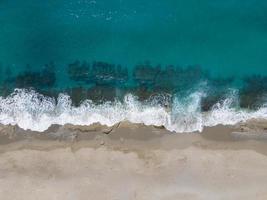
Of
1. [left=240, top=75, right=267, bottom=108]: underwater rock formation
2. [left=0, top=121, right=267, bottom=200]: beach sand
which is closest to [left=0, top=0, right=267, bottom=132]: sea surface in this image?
[left=240, top=75, right=267, bottom=108]: underwater rock formation

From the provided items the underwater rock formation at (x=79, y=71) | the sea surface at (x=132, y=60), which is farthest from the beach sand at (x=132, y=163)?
the underwater rock formation at (x=79, y=71)

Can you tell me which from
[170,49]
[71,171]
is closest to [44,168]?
[71,171]

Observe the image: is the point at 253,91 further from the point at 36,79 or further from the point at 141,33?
the point at 36,79

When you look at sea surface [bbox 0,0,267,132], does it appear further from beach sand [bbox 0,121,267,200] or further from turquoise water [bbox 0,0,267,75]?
beach sand [bbox 0,121,267,200]

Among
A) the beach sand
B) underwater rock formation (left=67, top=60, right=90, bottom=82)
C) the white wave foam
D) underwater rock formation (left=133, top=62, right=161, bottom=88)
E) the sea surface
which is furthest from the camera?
underwater rock formation (left=67, top=60, right=90, bottom=82)

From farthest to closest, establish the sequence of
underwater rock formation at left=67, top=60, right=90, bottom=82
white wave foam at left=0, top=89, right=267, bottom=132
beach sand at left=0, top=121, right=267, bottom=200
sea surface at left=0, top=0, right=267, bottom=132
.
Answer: underwater rock formation at left=67, top=60, right=90, bottom=82 < sea surface at left=0, top=0, right=267, bottom=132 < white wave foam at left=0, top=89, right=267, bottom=132 < beach sand at left=0, top=121, right=267, bottom=200

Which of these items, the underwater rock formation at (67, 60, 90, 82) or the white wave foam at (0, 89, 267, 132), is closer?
the white wave foam at (0, 89, 267, 132)

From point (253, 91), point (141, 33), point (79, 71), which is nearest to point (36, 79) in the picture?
point (79, 71)

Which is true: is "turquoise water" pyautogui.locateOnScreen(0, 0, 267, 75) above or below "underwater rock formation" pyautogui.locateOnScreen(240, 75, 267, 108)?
above
